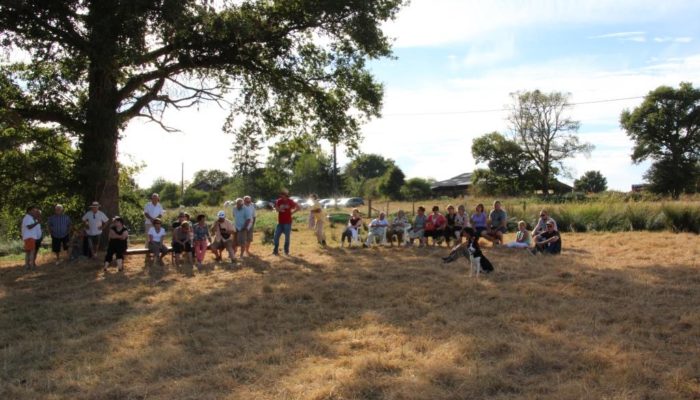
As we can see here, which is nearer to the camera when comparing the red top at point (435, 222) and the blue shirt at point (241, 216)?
the blue shirt at point (241, 216)

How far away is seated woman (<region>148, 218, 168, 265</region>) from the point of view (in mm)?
12523

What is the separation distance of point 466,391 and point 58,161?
12.9 m

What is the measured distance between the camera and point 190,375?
17.8 feet

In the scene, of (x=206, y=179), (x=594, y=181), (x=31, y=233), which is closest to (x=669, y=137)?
(x=594, y=181)

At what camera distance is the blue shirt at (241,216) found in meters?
13.5

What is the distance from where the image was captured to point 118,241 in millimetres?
12297

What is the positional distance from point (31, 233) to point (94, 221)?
1.28 m

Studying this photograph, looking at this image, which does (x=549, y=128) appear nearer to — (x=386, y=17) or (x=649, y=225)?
(x=649, y=225)

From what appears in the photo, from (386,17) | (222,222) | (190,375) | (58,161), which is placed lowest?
(190,375)

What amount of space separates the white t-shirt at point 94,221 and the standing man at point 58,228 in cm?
53

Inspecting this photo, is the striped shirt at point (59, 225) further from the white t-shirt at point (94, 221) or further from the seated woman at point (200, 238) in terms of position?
the seated woman at point (200, 238)

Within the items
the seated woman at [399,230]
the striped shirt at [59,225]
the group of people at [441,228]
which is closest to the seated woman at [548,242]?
the group of people at [441,228]

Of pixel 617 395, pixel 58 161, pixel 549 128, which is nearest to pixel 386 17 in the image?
pixel 58 161

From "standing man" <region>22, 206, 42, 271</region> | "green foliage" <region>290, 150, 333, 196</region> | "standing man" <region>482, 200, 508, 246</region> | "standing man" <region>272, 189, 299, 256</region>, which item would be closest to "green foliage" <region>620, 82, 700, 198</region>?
"green foliage" <region>290, 150, 333, 196</region>
